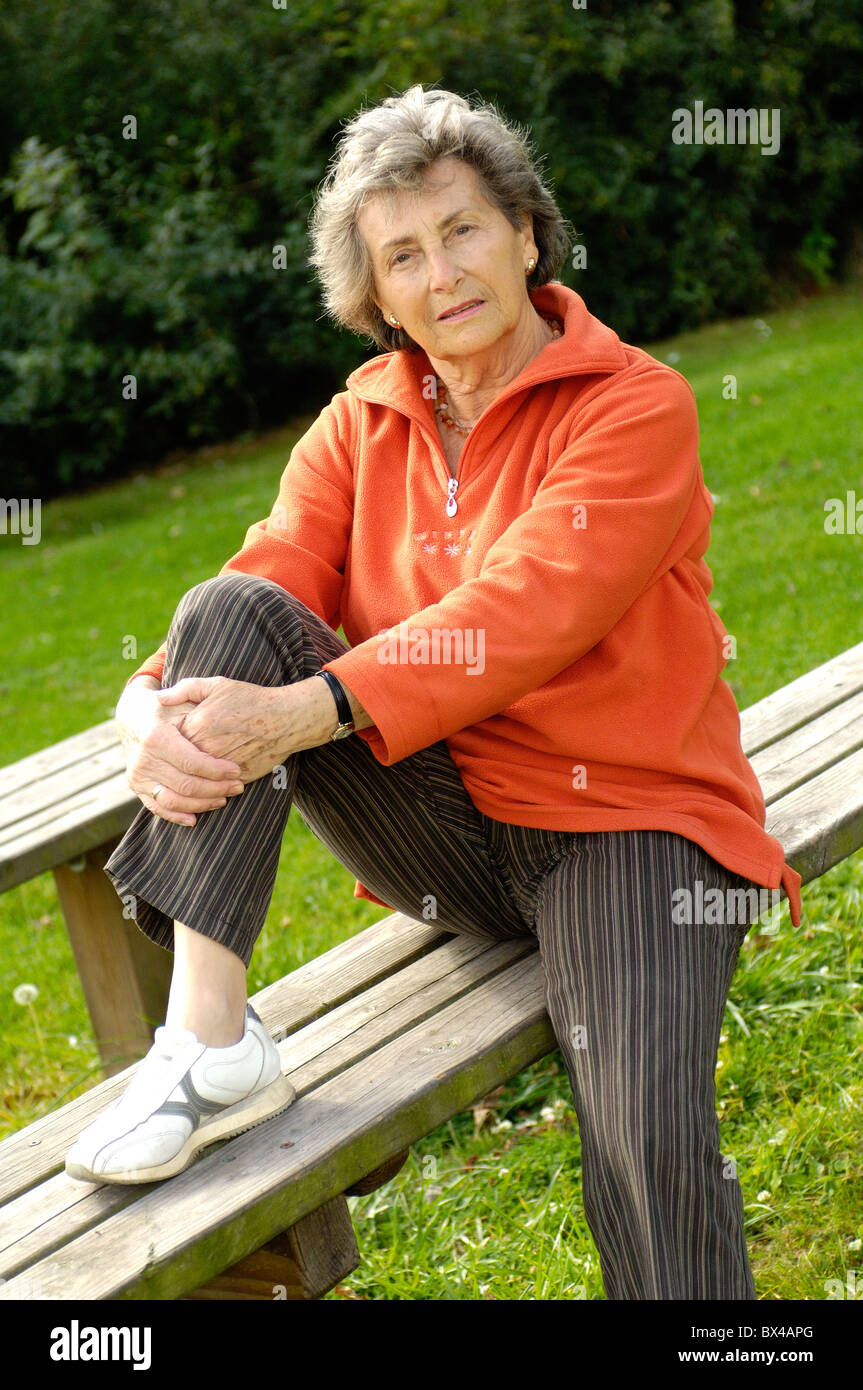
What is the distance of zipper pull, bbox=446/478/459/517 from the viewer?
242 cm

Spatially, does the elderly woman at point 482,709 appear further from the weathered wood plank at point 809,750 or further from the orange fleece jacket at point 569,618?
the weathered wood plank at point 809,750

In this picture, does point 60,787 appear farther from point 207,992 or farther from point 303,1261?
point 303,1261

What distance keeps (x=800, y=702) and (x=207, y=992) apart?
1562 mm

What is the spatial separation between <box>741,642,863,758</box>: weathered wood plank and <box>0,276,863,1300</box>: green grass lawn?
58 cm

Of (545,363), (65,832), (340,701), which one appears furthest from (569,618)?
(65,832)

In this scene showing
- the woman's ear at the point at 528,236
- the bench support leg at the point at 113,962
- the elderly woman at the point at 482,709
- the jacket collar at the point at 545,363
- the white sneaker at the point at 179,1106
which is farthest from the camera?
the bench support leg at the point at 113,962

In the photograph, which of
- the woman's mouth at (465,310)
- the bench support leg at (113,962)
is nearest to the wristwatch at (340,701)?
the woman's mouth at (465,310)

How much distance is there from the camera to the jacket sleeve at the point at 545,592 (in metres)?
2.08

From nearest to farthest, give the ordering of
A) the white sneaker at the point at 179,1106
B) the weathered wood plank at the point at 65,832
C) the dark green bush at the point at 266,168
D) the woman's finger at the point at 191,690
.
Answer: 1. the white sneaker at the point at 179,1106
2. the woman's finger at the point at 191,690
3. the weathered wood plank at the point at 65,832
4. the dark green bush at the point at 266,168
